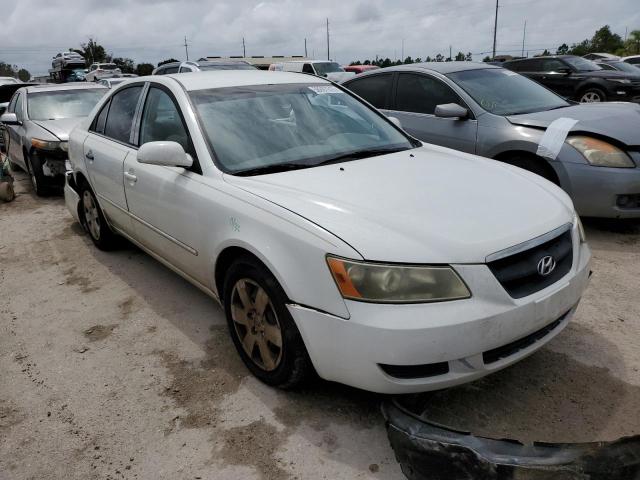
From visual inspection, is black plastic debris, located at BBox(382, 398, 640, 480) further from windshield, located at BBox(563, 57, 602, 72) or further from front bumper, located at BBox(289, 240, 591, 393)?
windshield, located at BBox(563, 57, 602, 72)

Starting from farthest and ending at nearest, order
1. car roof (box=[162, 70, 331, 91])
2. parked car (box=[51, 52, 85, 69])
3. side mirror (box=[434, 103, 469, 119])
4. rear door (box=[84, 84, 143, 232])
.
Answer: parked car (box=[51, 52, 85, 69])
side mirror (box=[434, 103, 469, 119])
rear door (box=[84, 84, 143, 232])
car roof (box=[162, 70, 331, 91])

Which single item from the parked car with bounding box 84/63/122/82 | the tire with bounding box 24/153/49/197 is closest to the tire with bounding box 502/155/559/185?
the tire with bounding box 24/153/49/197

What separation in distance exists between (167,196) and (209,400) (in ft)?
4.20

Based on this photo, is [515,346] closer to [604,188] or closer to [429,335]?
[429,335]

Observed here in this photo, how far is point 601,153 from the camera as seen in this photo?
15.0 ft

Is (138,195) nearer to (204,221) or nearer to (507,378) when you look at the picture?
(204,221)

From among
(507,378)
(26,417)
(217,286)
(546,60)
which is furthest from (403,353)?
(546,60)

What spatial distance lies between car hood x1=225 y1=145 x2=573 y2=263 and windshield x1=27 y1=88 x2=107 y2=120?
6.33 m

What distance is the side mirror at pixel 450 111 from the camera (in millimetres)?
5188

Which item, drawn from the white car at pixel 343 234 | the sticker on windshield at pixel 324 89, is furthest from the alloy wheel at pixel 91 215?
the sticker on windshield at pixel 324 89

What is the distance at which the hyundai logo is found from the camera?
2371mm

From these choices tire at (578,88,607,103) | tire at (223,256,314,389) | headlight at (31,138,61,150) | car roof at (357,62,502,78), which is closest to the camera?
tire at (223,256,314,389)

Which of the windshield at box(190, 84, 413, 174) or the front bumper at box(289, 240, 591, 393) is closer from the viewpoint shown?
the front bumper at box(289, 240, 591, 393)

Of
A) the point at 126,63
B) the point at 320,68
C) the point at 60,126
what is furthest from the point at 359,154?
the point at 126,63
